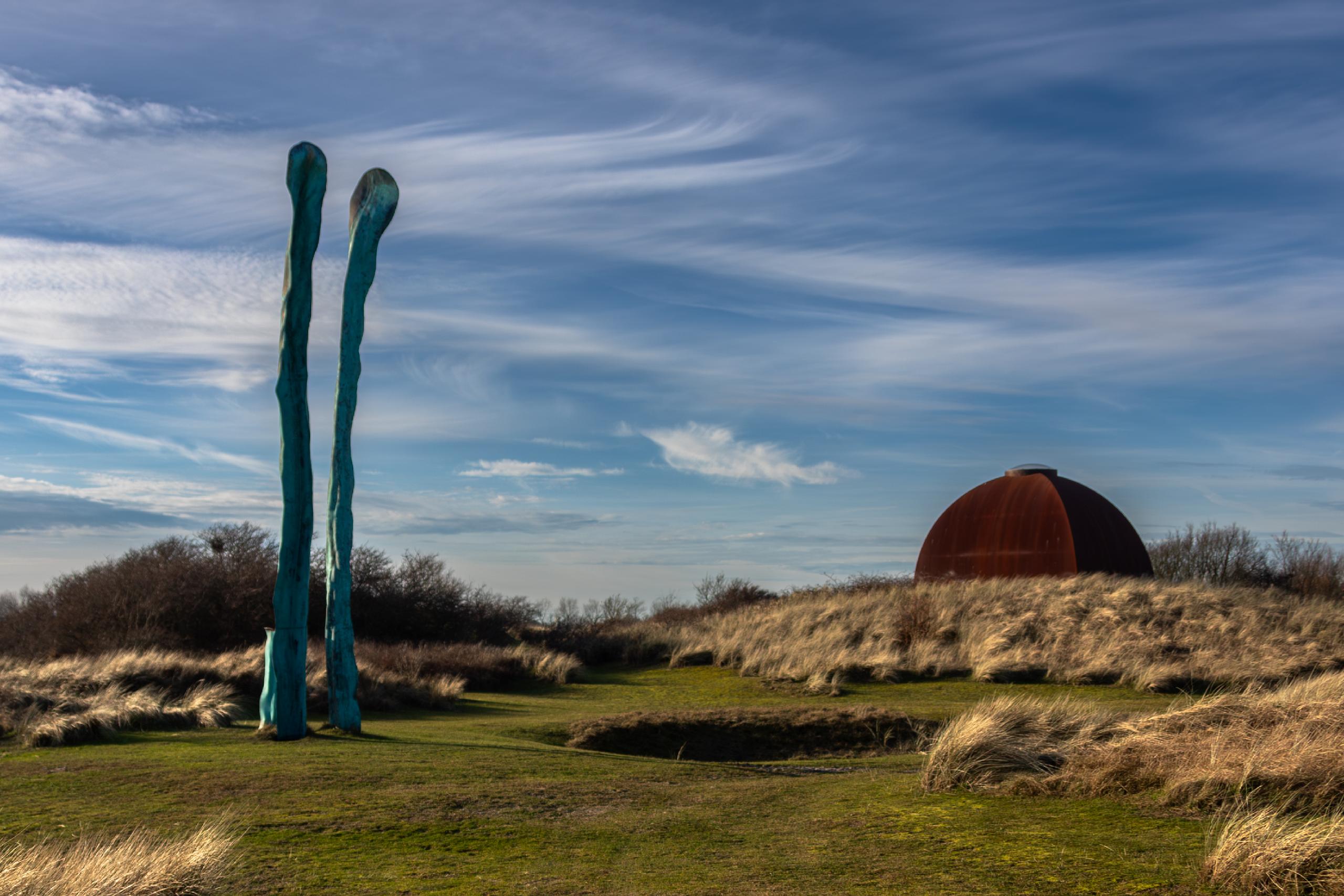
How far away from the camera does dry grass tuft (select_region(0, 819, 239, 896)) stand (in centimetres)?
434

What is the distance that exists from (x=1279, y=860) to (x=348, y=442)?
34.1ft

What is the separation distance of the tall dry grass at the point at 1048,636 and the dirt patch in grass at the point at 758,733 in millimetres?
4245

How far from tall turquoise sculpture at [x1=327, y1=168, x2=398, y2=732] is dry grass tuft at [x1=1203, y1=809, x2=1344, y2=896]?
30.9 feet

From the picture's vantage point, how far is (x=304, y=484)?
456 inches

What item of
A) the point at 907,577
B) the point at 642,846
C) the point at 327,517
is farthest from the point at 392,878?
the point at 907,577

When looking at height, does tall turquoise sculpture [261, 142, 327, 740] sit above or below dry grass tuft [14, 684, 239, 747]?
above

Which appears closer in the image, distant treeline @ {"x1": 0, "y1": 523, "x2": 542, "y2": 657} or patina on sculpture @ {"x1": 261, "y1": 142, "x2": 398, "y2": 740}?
patina on sculpture @ {"x1": 261, "y1": 142, "x2": 398, "y2": 740}

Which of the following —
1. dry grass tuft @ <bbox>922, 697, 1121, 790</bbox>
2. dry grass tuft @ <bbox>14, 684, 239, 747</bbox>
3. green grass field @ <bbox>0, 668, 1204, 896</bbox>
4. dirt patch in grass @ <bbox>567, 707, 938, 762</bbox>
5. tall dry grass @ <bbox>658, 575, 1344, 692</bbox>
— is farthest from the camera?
tall dry grass @ <bbox>658, 575, 1344, 692</bbox>

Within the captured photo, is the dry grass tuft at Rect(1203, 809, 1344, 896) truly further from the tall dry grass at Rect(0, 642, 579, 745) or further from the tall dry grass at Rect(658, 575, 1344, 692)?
the tall dry grass at Rect(658, 575, 1344, 692)

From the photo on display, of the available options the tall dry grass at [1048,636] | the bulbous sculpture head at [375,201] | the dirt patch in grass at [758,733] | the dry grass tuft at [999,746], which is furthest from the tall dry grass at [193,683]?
the dry grass tuft at [999,746]

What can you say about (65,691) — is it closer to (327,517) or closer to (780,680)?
(327,517)

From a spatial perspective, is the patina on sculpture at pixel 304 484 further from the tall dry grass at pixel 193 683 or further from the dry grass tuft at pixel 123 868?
the dry grass tuft at pixel 123 868

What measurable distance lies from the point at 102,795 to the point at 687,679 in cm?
1361

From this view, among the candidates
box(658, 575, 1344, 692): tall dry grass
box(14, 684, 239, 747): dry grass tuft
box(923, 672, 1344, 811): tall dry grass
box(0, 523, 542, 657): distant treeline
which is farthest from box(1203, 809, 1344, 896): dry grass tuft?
box(0, 523, 542, 657): distant treeline
